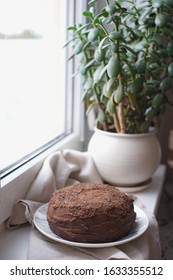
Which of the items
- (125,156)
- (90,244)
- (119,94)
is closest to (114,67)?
(119,94)

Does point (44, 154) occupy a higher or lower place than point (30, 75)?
lower

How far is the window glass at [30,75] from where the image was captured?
2.38ft

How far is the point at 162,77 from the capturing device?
0.80m

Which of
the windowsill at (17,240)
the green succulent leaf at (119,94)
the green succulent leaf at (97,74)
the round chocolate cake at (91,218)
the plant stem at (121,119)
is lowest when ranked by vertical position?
the windowsill at (17,240)

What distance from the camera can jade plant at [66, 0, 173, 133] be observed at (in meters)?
0.69

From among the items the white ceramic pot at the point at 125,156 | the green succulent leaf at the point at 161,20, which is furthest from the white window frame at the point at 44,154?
the green succulent leaf at the point at 161,20

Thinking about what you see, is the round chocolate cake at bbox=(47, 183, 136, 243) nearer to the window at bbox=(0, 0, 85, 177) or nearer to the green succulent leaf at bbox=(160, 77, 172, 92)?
the window at bbox=(0, 0, 85, 177)

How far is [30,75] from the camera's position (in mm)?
862

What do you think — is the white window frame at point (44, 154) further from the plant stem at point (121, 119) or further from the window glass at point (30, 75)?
the plant stem at point (121, 119)

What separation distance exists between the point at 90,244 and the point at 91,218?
0.13ft

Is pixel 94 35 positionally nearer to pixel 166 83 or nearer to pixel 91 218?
pixel 166 83

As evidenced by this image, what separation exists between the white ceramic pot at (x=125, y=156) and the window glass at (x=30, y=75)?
0.48 ft
